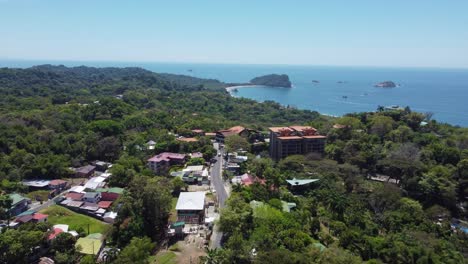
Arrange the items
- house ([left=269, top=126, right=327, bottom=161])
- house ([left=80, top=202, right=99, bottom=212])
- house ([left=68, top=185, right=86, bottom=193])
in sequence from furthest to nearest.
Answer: house ([left=269, top=126, right=327, bottom=161]), house ([left=68, top=185, right=86, bottom=193]), house ([left=80, top=202, right=99, bottom=212])

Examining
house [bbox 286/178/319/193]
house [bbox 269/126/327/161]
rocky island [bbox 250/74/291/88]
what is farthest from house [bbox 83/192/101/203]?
rocky island [bbox 250/74/291/88]

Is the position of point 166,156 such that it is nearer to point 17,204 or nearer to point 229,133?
point 229,133

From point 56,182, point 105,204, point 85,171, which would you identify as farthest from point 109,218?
point 85,171

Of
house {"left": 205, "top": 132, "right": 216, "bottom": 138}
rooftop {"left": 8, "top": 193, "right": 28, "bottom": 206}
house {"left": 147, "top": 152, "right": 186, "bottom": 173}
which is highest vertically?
house {"left": 205, "top": 132, "right": 216, "bottom": 138}

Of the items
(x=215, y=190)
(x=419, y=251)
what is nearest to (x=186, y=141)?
(x=215, y=190)

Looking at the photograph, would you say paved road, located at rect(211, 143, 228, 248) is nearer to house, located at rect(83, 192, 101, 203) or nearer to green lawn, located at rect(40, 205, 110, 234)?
green lawn, located at rect(40, 205, 110, 234)

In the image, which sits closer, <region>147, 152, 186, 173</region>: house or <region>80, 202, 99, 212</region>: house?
<region>80, 202, 99, 212</region>: house
